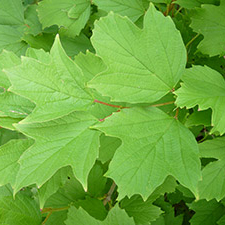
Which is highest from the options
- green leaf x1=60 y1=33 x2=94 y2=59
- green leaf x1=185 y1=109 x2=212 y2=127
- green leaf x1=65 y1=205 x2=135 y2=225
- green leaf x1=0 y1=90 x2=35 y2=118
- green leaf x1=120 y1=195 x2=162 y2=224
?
green leaf x1=0 y1=90 x2=35 y2=118

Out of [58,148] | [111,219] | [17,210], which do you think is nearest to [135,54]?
[58,148]

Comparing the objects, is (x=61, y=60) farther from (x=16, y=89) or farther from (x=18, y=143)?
(x=18, y=143)

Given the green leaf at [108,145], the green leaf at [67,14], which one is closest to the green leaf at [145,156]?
the green leaf at [108,145]

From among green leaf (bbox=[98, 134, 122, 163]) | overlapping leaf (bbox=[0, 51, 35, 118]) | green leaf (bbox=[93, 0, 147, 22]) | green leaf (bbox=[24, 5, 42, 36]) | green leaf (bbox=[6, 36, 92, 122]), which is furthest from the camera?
green leaf (bbox=[24, 5, 42, 36])

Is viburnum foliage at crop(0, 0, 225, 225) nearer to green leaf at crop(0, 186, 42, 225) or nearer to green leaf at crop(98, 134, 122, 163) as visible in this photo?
green leaf at crop(98, 134, 122, 163)

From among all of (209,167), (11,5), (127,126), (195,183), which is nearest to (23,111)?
(127,126)

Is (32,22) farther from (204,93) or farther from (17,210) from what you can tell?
(204,93)

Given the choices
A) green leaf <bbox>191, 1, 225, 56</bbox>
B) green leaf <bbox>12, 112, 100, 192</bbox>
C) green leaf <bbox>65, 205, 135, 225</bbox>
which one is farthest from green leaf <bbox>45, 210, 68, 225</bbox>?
green leaf <bbox>191, 1, 225, 56</bbox>

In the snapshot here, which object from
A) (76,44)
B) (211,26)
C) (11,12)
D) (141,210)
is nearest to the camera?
(211,26)
